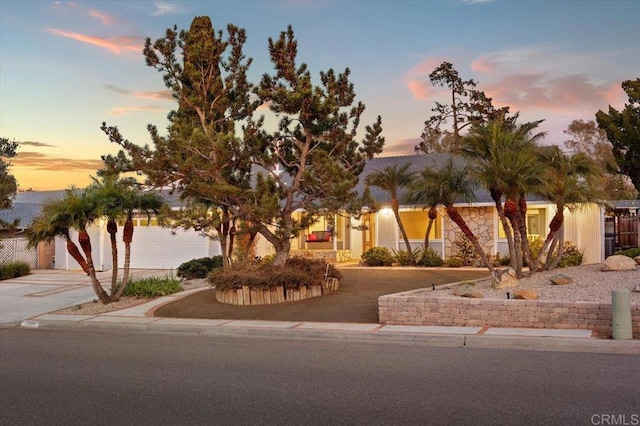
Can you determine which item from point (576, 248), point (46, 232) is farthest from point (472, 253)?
point (46, 232)

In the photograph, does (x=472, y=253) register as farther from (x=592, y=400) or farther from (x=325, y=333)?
(x=592, y=400)

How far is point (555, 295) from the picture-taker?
12320 mm

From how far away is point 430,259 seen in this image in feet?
74.5

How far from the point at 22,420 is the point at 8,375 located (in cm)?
278

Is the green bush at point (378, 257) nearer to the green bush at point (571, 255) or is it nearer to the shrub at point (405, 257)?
the shrub at point (405, 257)

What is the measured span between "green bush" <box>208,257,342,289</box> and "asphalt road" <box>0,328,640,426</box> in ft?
13.1

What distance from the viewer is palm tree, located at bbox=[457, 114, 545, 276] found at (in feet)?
44.4

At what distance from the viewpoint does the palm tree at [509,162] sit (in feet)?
44.4

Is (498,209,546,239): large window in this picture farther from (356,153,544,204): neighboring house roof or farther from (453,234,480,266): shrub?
(356,153,544,204): neighboring house roof

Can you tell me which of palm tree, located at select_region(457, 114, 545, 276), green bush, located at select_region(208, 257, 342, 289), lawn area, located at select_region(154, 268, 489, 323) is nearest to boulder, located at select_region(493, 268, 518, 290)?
palm tree, located at select_region(457, 114, 545, 276)

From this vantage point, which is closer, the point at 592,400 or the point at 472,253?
the point at 592,400

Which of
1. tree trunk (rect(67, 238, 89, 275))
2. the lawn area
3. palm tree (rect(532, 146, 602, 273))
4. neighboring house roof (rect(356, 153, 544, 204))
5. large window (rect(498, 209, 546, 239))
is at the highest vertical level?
neighboring house roof (rect(356, 153, 544, 204))

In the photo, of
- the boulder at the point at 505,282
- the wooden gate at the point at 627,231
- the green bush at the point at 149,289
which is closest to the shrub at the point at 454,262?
the boulder at the point at 505,282

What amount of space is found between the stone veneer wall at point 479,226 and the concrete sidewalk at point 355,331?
11875mm
